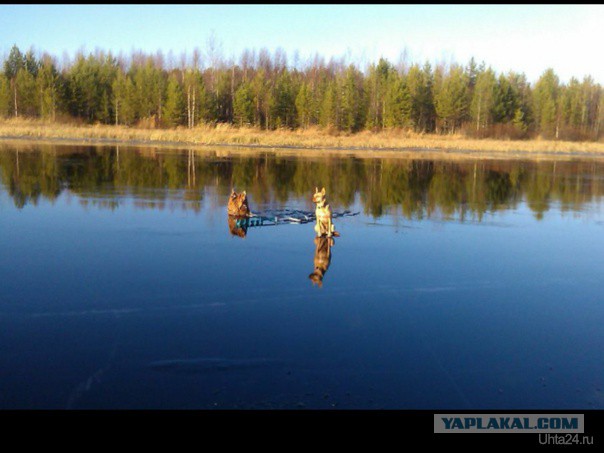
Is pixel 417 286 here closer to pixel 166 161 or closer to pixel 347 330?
pixel 347 330

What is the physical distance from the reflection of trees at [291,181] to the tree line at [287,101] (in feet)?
92.0

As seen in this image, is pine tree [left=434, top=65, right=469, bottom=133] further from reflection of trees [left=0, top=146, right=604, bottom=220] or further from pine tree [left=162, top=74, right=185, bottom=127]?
reflection of trees [left=0, top=146, right=604, bottom=220]

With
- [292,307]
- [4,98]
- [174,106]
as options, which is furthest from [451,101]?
[292,307]

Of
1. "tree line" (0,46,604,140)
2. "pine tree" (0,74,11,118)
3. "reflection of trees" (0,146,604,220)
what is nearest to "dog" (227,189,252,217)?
"reflection of trees" (0,146,604,220)

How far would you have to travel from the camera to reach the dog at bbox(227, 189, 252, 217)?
14226 millimetres

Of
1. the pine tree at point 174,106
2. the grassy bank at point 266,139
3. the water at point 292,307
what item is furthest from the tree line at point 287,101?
the water at point 292,307

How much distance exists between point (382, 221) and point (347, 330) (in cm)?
779

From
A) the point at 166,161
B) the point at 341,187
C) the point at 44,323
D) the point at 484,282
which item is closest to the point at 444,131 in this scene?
the point at 166,161

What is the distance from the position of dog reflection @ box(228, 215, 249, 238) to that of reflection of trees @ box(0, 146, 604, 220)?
193 centimetres

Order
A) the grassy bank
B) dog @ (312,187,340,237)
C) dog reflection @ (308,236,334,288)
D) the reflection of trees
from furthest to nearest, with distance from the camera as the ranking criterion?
1. the grassy bank
2. the reflection of trees
3. dog @ (312,187,340,237)
4. dog reflection @ (308,236,334,288)

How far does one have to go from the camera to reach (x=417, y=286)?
30.6ft

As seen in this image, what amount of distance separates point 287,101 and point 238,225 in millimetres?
50928

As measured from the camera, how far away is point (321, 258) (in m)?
10.9

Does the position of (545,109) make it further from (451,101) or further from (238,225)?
(238,225)
